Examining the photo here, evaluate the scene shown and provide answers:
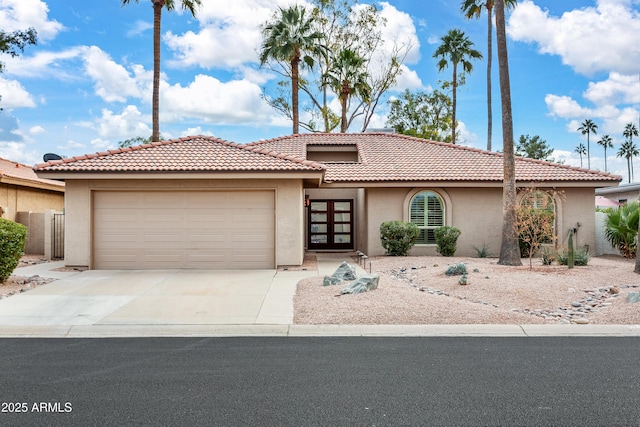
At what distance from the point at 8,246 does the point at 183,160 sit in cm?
502

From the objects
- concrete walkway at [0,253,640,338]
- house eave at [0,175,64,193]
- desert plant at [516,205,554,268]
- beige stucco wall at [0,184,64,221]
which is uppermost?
house eave at [0,175,64,193]

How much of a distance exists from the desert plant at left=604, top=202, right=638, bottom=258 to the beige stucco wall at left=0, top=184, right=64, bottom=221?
72.6 feet

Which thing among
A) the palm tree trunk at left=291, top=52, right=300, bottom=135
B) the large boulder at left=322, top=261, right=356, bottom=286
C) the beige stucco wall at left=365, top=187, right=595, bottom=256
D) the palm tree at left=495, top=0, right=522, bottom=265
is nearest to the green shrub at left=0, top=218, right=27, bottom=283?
the large boulder at left=322, top=261, right=356, bottom=286

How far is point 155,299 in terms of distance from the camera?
9.83 metres

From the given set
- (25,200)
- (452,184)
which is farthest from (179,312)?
(25,200)

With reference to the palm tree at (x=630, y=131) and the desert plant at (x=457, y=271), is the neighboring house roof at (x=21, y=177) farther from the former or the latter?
the palm tree at (x=630, y=131)

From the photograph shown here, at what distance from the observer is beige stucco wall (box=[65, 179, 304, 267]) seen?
1405 centimetres

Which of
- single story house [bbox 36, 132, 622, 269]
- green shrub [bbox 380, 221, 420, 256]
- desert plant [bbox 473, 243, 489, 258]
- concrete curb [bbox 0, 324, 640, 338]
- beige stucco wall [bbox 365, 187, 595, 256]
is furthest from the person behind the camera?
beige stucco wall [bbox 365, 187, 595, 256]

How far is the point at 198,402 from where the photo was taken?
473 centimetres

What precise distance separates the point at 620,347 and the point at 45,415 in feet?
22.3

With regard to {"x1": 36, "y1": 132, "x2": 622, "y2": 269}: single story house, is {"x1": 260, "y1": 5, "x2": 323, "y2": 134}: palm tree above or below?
above

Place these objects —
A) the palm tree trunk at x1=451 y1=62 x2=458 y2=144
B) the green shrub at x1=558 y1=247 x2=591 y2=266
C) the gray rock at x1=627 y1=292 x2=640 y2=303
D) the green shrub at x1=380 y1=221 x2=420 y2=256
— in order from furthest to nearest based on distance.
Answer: the palm tree trunk at x1=451 y1=62 x2=458 y2=144 → the green shrub at x1=380 y1=221 x2=420 y2=256 → the green shrub at x1=558 y1=247 x2=591 y2=266 → the gray rock at x1=627 y1=292 x2=640 y2=303

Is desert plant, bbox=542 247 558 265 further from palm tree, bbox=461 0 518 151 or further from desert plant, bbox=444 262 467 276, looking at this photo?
palm tree, bbox=461 0 518 151

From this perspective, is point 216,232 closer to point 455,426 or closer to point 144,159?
point 144,159
